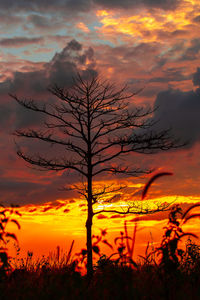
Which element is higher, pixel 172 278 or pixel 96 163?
pixel 96 163

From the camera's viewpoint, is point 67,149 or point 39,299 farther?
point 67,149

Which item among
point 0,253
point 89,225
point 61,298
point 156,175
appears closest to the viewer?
point 156,175

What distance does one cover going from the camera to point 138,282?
6996 millimetres

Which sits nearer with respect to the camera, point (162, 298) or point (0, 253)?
point (162, 298)

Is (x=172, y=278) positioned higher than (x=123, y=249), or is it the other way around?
(x=123, y=249)

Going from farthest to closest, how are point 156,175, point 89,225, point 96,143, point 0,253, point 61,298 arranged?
point 96,143
point 89,225
point 0,253
point 61,298
point 156,175

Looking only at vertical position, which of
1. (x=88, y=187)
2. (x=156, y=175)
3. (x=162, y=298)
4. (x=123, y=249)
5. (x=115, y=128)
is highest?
(x=115, y=128)

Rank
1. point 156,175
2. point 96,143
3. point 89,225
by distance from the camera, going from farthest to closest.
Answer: point 96,143 < point 89,225 < point 156,175

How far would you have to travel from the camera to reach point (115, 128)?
54.9 feet

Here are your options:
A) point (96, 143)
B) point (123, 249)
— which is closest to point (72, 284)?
point (123, 249)

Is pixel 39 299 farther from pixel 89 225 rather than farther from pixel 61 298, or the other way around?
pixel 89 225

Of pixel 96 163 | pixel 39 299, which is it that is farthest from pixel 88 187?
pixel 39 299

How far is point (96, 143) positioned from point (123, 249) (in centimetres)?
936

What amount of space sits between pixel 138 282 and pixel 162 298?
834 millimetres
